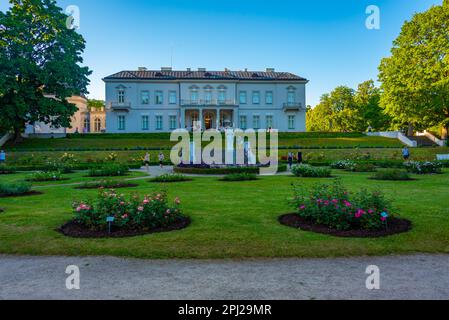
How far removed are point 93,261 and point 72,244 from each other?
105cm

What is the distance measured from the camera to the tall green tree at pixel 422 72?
37.8m

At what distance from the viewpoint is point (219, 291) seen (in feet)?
14.9

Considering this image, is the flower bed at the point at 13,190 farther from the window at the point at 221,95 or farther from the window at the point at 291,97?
the window at the point at 291,97

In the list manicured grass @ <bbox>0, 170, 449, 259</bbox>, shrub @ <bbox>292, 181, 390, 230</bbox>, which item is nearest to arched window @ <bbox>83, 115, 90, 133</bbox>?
manicured grass @ <bbox>0, 170, 449, 259</bbox>

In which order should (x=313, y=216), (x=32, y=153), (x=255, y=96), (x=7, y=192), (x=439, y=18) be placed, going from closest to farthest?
(x=313, y=216)
(x=7, y=192)
(x=32, y=153)
(x=439, y=18)
(x=255, y=96)

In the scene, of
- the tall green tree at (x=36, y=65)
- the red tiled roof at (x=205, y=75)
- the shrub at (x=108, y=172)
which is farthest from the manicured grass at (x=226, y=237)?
the red tiled roof at (x=205, y=75)

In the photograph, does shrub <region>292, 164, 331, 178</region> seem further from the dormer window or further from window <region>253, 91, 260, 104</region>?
the dormer window

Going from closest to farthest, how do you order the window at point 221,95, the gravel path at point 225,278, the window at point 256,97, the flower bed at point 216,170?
the gravel path at point 225,278 → the flower bed at point 216,170 → the window at point 221,95 → the window at point 256,97

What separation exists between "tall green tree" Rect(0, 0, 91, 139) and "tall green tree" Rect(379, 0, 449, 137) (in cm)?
3619

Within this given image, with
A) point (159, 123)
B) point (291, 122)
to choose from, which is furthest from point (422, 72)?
point (159, 123)

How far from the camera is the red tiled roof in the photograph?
55875 millimetres

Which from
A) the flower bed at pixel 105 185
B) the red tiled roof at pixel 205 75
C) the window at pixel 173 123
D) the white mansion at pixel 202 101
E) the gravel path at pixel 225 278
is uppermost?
the red tiled roof at pixel 205 75
